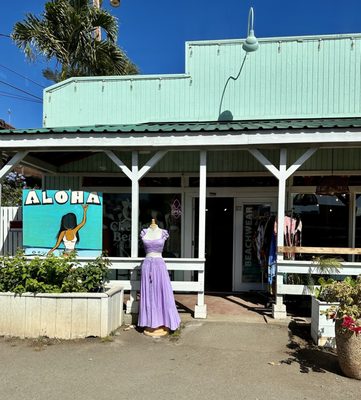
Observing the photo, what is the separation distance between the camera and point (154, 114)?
873cm

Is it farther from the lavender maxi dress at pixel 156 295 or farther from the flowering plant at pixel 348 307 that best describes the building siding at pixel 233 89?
the flowering plant at pixel 348 307

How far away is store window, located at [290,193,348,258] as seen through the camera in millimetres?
8227

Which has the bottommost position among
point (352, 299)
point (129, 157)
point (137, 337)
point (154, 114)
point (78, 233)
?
point (137, 337)

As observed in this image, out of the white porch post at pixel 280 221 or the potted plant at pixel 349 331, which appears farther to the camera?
the white porch post at pixel 280 221

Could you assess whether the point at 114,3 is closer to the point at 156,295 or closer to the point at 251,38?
the point at 251,38

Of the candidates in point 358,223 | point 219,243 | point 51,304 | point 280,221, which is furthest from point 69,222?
point 358,223

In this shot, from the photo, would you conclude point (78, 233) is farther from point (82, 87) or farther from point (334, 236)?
point (334, 236)

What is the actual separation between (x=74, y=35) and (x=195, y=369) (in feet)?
38.7

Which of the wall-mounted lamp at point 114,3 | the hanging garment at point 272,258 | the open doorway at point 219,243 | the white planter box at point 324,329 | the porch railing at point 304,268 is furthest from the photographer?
the wall-mounted lamp at point 114,3

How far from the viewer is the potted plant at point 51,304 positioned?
5332 mm

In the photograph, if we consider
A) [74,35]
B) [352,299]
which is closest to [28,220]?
[352,299]

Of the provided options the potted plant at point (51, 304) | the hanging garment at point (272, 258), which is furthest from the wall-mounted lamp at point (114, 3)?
the potted plant at point (51, 304)

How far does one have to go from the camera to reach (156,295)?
5.67 m

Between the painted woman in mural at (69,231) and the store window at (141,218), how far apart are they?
81.4 inches
